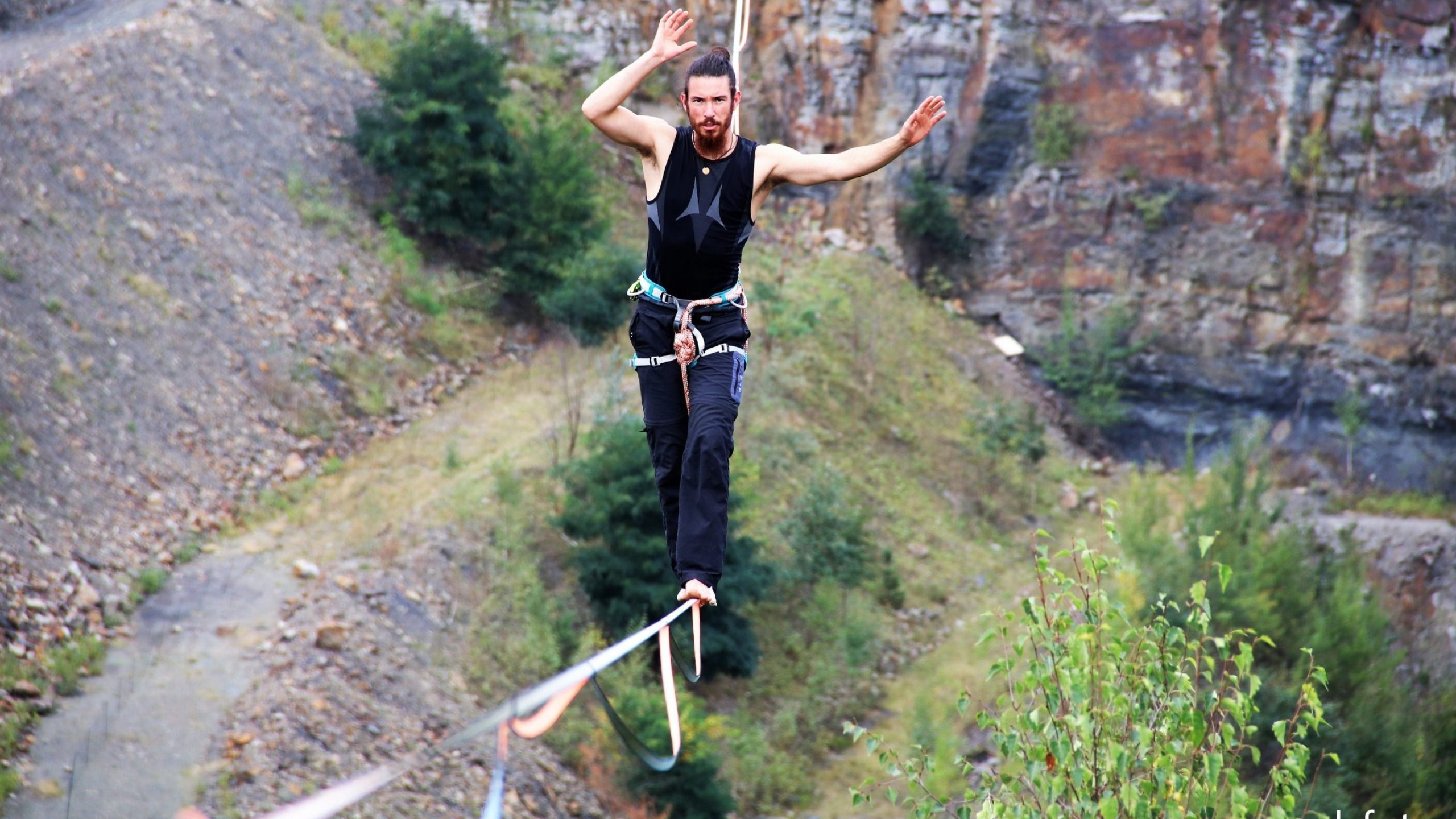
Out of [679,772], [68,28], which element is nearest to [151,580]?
[679,772]

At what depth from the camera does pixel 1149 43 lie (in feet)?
93.0

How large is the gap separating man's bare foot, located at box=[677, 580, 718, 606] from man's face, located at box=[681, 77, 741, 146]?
74.3 inches

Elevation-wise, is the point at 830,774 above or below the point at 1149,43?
below

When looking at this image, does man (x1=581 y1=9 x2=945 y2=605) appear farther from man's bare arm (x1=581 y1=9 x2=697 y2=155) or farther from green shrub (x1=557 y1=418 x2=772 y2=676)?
green shrub (x1=557 y1=418 x2=772 y2=676)

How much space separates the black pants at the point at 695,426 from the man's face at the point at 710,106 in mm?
785

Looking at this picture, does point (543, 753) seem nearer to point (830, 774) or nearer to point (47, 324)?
point (830, 774)

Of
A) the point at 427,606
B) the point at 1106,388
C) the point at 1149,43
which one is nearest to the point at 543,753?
the point at 427,606

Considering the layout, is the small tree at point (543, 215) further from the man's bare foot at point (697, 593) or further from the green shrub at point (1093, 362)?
the man's bare foot at point (697, 593)

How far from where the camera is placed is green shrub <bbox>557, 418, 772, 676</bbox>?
15852mm

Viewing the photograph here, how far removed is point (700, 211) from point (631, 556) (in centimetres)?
1063

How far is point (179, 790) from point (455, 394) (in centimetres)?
1033

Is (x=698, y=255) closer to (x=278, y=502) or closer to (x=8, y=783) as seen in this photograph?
(x=8, y=783)

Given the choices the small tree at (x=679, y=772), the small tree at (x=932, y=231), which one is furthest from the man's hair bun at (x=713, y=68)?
the small tree at (x=932, y=231)

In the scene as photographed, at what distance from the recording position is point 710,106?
18.2 feet
